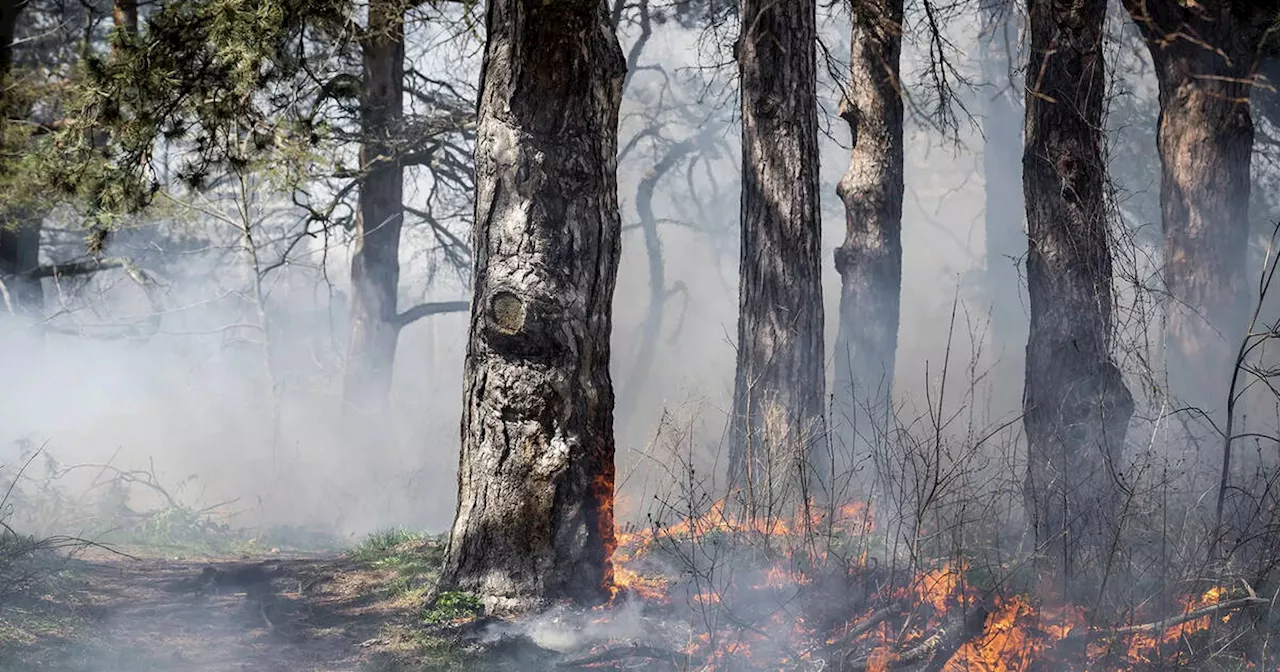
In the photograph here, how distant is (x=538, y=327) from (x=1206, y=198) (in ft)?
23.5

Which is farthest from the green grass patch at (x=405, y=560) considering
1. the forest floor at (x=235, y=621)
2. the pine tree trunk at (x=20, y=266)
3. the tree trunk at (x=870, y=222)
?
the pine tree trunk at (x=20, y=266)

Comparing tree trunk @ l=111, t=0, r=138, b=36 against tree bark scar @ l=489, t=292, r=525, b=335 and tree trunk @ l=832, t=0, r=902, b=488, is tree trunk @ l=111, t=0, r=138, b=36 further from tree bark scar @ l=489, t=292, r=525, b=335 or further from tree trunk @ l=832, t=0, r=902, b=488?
tree bark scar @ l=489, t=292, r=525, b=335

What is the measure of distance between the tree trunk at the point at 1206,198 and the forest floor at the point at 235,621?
7.22 meters

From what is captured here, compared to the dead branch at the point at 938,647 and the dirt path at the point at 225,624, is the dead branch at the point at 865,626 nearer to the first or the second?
the dead branch at the point at 938,647

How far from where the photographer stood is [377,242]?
14359mm

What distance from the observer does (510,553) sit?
5375 millimetres

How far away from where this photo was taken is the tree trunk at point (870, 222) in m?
9.71

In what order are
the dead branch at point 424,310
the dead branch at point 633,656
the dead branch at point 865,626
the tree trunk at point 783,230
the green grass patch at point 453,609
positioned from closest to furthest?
1. the dead branch at point 865,626
2. the dead branch at point 633,656
3. the green grass patch at point 453,609
4. the tree trunk at point 783,230
5. the dead branch at point 424,310

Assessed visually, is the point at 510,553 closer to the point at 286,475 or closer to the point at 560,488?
the point at 560,488

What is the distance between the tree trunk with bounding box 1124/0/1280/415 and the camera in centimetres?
Answer: 921

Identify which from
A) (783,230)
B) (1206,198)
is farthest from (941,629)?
(1206,198)

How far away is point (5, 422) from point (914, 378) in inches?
663

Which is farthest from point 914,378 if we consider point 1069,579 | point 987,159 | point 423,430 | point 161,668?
point 161,668

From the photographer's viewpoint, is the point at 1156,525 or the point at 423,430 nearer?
the point at 1156,525
